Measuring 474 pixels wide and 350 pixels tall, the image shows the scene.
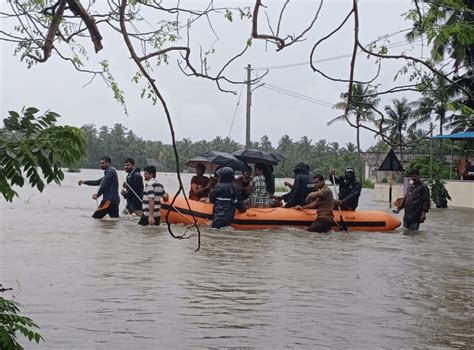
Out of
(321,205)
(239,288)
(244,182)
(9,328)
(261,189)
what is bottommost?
(239,288)

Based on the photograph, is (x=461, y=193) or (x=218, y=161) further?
(x=461, y=193)

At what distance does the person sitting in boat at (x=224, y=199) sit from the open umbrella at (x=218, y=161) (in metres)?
1.37

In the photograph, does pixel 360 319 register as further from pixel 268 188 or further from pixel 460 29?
pixel 268 188

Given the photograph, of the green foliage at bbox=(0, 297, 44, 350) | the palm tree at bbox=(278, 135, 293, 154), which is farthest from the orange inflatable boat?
the palm tree at bbox=(278, 135, 293, 154)

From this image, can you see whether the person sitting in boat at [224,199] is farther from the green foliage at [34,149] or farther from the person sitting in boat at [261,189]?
the green foliage at [34,149]

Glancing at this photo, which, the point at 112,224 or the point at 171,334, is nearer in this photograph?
the point at 171,334

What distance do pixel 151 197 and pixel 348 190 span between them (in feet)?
13.3

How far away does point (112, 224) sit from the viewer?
661 inches

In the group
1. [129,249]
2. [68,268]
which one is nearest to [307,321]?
[68,268]

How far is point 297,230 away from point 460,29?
1087cm

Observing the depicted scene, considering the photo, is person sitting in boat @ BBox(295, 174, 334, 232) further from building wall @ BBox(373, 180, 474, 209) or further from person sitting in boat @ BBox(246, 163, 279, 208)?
building wall @ BBox(373, 180, 474, 209)

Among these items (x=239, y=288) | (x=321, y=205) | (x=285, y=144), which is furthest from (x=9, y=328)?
(x=285, y=144)

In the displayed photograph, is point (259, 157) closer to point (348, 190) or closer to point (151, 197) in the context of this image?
point (348, 190)

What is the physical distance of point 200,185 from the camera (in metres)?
17.2
